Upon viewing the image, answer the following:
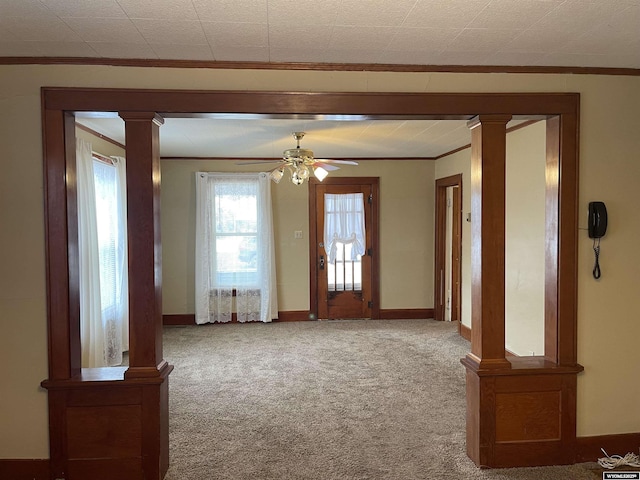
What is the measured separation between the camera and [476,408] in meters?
2.63

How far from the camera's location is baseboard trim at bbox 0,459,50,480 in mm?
2451

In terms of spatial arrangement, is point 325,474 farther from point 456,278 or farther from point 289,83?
point 456,278

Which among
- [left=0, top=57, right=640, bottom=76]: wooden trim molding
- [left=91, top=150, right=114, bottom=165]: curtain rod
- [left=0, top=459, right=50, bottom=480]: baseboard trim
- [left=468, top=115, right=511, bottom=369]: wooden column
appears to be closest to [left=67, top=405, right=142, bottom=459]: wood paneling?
[left=0, top=459, right=50, bottom=480]: baseboard trim

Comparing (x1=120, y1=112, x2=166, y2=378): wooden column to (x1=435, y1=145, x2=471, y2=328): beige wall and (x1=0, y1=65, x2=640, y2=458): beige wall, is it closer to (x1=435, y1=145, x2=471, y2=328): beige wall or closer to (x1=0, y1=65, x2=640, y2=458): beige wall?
(x1=0, y1=65, x2=640, y2=458): beige wall

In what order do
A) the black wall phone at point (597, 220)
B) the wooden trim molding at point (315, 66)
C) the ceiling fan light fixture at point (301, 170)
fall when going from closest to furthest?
the wooden trim molding at point (315, 66) → the black wall phone at point (597, 220) → the ceiling fan light fixture at point (301, 170)

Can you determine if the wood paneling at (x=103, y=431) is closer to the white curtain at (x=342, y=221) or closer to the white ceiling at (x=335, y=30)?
the white ceiling at (x=335, y=30)

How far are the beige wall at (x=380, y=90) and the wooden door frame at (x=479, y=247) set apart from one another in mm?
61

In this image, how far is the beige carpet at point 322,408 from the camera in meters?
2.66

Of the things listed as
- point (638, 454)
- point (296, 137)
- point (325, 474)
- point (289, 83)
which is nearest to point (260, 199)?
point (296, 137)

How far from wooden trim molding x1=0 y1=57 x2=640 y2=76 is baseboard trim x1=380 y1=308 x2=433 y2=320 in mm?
4489

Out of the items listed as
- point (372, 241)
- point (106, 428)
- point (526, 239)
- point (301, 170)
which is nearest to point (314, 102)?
point (301, 170)

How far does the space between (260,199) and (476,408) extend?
4374 mm

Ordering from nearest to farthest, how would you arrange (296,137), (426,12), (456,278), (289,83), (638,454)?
1. (426,12)
2. (289,83)
3. (638,454)
4. (296,137)
5. (456,278)

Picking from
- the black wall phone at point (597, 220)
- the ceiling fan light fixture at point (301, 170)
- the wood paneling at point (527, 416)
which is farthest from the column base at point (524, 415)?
the ceiling fan light fixture at point (301, 170)
